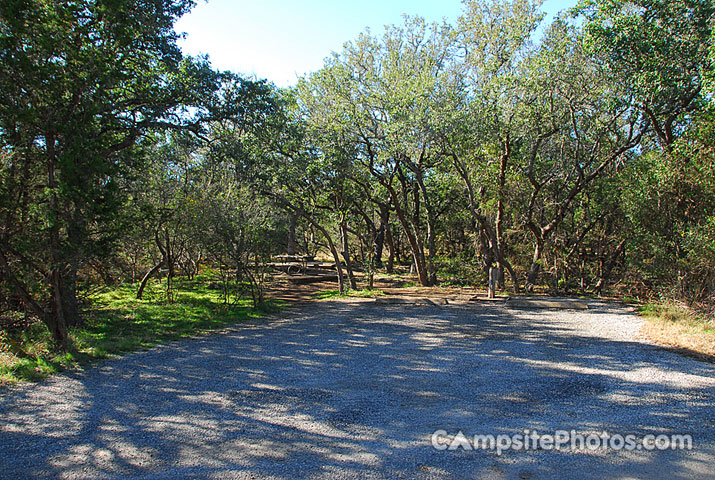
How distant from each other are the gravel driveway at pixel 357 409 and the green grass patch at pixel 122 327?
1.80 feet

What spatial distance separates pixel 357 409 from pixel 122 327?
6.63m

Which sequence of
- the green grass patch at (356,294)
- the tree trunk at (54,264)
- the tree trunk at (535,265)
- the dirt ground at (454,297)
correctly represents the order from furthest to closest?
the tree trunk at (535,265) < the green grass patch at (356,294) < the dirt ground at (454,297) < the tree trunk at (54,264)

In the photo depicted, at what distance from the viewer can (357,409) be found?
188 inches

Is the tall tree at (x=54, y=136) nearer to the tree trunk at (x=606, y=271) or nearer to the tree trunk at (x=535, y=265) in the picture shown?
the tree trunk at (x=535, y=265)

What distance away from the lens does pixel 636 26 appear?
11.2m

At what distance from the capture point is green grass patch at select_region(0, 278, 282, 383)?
6.34 meters

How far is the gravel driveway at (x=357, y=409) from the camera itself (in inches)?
138

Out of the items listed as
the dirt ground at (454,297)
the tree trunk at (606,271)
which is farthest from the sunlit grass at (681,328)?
the tree trunk at (606,271)

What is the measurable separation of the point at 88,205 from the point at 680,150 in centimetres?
1175

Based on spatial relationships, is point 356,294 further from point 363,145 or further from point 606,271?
point 606,271

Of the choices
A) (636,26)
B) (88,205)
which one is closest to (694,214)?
(636,26)

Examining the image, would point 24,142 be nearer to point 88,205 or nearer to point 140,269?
point 88,205

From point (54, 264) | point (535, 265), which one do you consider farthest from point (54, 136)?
point (535, 265)

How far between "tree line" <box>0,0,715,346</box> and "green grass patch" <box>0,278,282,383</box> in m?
0.40
